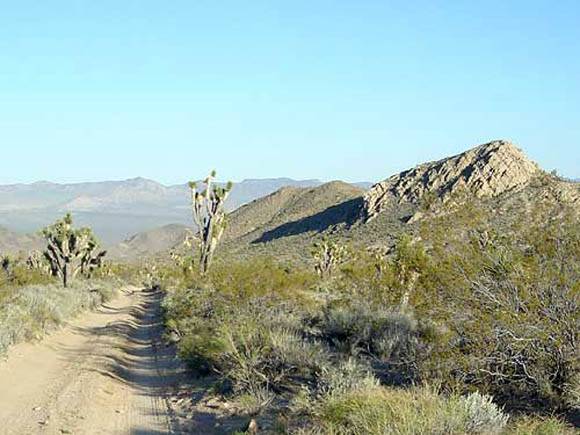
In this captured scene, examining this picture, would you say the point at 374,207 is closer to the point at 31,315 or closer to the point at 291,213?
the point at 291,213

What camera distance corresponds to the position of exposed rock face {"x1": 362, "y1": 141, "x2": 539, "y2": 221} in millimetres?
60531

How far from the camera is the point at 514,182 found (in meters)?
56.1

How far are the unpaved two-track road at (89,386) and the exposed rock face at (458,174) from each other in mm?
41319

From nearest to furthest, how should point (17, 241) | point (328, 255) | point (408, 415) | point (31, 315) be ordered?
point (408, 415)
point (31, 315)
point (328, 255)
point (17, 241)

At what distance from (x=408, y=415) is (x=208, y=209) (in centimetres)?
2533

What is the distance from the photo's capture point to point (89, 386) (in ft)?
44.6

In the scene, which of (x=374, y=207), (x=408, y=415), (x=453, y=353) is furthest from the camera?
(x=374, y=207)

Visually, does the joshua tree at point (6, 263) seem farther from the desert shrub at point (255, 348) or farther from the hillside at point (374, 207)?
the desert shrub at point (255, 348)

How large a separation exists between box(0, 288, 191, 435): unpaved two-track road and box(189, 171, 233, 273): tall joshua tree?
933 centimetres

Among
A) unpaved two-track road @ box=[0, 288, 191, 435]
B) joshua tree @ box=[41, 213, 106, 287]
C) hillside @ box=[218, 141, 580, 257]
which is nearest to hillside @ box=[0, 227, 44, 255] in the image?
hillside @ box=[218, 141, 580, 257]

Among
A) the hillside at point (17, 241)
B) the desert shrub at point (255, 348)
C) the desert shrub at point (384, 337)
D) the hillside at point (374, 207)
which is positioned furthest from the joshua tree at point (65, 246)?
the hillside at point (17, 241)

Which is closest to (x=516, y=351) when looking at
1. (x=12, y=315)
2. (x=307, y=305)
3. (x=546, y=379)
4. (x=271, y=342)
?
(x=546, y=379)

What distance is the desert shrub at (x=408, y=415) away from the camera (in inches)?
281

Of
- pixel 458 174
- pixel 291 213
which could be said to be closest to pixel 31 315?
pixel 458 174
